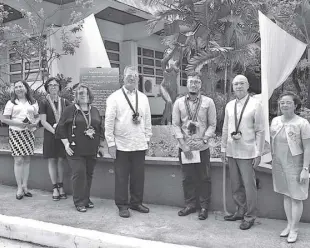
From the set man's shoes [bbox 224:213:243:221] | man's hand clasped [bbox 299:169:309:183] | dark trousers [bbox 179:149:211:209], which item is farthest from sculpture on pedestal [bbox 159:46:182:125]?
man's hand clasped [bbox 299:169:309:183]

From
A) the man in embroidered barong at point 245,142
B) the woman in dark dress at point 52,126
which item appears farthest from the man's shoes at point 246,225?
the woman in dark dress at point 52,126

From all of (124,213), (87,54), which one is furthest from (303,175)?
(87,54)

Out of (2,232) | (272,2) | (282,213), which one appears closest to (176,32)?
(272,2)

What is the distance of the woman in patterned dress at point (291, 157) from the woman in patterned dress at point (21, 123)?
11.7 feet

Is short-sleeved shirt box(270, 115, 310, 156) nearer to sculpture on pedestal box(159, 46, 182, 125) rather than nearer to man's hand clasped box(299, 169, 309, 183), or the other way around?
man's hand clasped box(299, 169, 309, 183)

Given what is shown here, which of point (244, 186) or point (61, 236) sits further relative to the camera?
point (244, 186)

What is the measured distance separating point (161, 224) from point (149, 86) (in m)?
10.9

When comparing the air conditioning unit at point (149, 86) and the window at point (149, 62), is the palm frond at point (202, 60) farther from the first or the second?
the window at point (149, 62)

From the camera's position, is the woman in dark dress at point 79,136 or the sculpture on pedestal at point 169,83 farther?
the sculpture on pedestal at point 169,83

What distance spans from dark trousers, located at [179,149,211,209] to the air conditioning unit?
10185mm

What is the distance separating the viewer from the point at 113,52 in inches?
568

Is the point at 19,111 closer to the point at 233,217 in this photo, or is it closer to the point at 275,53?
the point at 233,217

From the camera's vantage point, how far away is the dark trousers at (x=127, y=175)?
4.80m

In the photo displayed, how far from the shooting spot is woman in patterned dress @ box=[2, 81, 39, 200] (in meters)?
5.46
